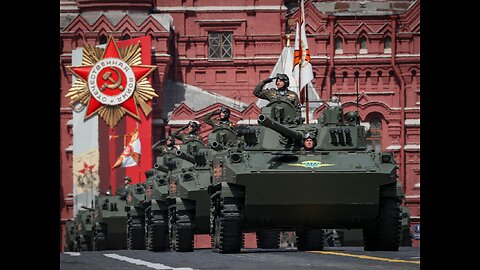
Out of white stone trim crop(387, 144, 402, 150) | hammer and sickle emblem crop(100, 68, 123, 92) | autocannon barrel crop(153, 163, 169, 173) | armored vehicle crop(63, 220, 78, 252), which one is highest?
hammer and sickle emblem crop(100, 68, 123, 92)

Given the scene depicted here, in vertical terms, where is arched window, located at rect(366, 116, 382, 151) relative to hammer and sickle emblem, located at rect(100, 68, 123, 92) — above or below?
below

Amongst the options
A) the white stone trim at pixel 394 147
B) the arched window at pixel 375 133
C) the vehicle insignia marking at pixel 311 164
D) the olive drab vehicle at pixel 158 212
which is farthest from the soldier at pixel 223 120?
the arched window at pixel 375 133

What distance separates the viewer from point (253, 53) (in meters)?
68.1

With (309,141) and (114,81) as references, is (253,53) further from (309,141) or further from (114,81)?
(309,141)

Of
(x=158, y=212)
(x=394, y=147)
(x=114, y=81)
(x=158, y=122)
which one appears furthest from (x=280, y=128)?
(x=158, y=122)

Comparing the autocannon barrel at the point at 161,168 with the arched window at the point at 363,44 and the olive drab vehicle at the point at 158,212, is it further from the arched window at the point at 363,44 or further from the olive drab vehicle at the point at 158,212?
the arched window at the point at 363,44

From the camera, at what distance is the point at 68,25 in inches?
2616

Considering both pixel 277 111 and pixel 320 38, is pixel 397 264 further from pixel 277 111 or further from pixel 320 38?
pixel 320 38

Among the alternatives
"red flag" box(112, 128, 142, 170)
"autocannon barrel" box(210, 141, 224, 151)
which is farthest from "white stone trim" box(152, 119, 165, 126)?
"autocannon barrel" box(210, 141, 224, 151)

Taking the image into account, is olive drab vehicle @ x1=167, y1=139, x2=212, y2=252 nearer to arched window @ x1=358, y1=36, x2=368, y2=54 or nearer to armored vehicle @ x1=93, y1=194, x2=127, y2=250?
armored vehicle @ x1=93, y1=194, x2=127, y2=250

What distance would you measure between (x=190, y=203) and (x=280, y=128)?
708 cm

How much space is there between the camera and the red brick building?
65562 millimetres

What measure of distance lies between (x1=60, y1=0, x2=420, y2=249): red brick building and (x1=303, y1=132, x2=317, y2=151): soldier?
40286 millimetres
